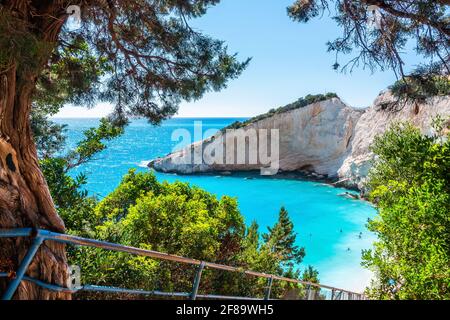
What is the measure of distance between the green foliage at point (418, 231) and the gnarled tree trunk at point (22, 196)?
467 centimetres

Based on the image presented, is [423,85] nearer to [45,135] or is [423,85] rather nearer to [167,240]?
[167,240]

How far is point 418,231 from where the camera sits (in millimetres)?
5172

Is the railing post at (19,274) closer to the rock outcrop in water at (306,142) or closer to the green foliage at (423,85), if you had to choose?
the green foliage at (423,85)

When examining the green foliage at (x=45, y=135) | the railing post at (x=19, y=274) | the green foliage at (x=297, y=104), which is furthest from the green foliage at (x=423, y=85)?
the green foliage at (x=297, y=104)

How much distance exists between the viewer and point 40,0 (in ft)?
7.79

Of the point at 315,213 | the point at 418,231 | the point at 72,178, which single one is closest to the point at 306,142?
the point at 315,213

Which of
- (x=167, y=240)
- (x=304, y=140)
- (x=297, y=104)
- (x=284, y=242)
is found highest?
(x=297, y=104)

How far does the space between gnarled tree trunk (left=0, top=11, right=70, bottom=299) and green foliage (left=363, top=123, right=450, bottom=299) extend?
4672 mm

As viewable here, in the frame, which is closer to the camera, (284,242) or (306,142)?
(284,242)

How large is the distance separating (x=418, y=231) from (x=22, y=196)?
18.3ft

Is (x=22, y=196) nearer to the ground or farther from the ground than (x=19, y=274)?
farther from the ground

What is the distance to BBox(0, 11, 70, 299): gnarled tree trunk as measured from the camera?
184 centimetres

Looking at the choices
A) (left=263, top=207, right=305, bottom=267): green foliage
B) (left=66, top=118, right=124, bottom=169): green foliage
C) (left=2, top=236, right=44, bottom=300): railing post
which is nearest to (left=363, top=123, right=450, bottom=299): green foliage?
(left=2, top=236, right=44, bottom=300): railing post
